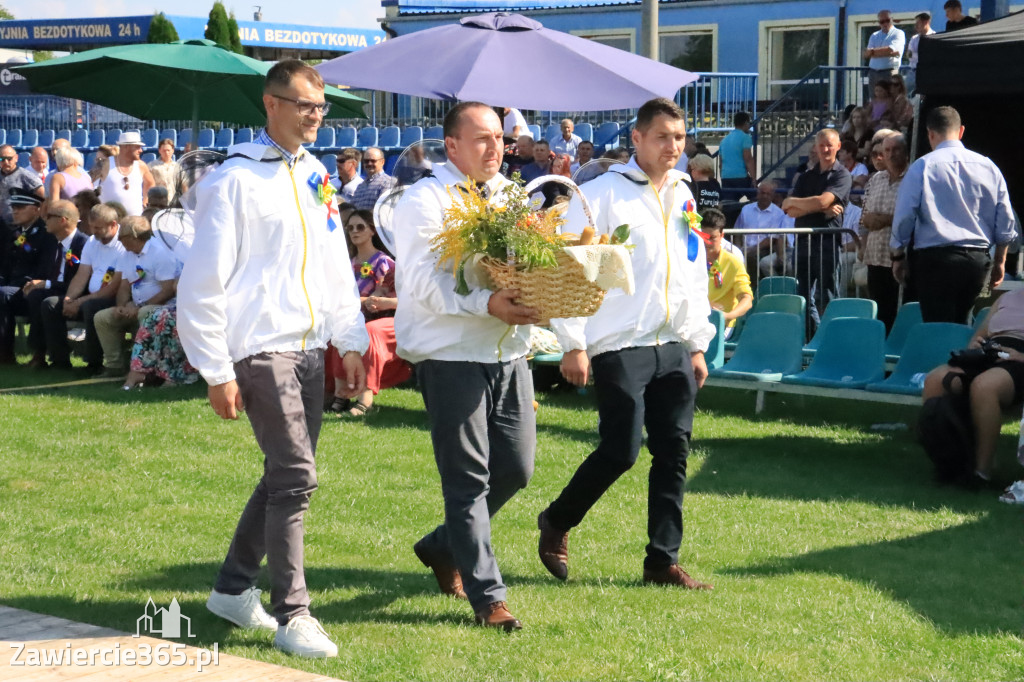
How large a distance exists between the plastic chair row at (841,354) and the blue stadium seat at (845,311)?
117 millimetres

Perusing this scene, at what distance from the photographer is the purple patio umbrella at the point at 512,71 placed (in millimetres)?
10898

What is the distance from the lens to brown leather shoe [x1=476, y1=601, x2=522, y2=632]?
4.93m

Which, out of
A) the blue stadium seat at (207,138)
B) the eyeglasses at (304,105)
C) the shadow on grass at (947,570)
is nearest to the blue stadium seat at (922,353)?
the shadow on grass at (947,570)

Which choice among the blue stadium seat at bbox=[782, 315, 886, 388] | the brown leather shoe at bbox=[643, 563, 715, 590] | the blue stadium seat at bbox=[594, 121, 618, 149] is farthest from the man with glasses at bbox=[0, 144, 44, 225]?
the brown leather shoe at bbox=[643, 563, 715, 590]

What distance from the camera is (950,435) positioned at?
7699 mm

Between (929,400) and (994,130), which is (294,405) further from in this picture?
(994,130)

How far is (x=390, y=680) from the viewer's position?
4480 millimetres

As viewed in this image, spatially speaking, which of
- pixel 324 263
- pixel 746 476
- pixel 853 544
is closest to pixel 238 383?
pixel 324 263

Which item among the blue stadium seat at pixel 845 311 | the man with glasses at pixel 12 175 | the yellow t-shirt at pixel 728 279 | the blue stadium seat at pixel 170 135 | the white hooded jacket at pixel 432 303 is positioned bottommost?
the blue stadium seat at pixel 845 311

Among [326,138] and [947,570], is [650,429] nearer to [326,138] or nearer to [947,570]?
[947,570]

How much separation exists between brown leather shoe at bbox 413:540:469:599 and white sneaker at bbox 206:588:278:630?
71 centimetres

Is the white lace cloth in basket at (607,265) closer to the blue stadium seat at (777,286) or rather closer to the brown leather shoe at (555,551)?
the brown leather shoe at (555,551)

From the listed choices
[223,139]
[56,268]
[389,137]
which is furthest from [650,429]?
[223,139]

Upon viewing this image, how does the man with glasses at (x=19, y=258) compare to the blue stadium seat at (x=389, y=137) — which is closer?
the man with glasses at (x=19, y=258)
